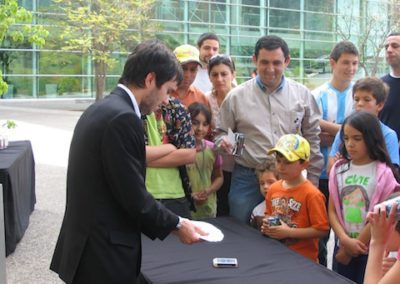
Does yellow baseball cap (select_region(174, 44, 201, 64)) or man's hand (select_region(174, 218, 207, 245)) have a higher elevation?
yellow baseball cap (select_region(174, 44, 201, 64))

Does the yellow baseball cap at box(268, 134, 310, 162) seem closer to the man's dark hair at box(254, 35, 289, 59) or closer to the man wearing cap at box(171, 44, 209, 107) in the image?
the man's dark hair at box(254, 35, 289, 59)

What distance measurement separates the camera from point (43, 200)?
6977 mm

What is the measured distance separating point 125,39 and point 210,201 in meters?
18.2

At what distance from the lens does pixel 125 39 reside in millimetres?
20953

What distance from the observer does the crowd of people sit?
6.16 ft

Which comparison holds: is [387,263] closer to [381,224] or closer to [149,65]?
[381,224]

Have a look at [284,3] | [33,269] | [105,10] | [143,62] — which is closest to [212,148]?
[143,62]

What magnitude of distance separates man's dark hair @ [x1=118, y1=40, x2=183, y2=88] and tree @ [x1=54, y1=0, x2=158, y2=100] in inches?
717

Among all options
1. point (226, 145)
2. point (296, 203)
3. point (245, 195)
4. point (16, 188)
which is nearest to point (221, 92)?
point (226, 145)

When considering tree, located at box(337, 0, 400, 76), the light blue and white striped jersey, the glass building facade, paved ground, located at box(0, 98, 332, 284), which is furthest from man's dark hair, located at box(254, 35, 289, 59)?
tree, located at box(337, 0, 400, 76)

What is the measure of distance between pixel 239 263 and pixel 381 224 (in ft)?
2.15

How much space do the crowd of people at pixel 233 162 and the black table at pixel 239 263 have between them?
0.53 feet

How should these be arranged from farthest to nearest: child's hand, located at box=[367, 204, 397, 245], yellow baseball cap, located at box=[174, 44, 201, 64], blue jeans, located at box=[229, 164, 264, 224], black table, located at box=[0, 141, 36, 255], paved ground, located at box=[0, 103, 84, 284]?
1. black table, located at box=[0, 141, 36, 255]
2. paved ground, located at box=[0, 103, 84, 284]
3. yellow baseball cap, located at box=[174, 44, 201, 64]
4. blue jeans, located at box=[229, 164, 264, 224]
5. child's hand, located at box=[367, 204, 397, 245]

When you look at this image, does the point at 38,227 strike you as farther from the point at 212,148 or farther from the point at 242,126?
the point at 242,126
